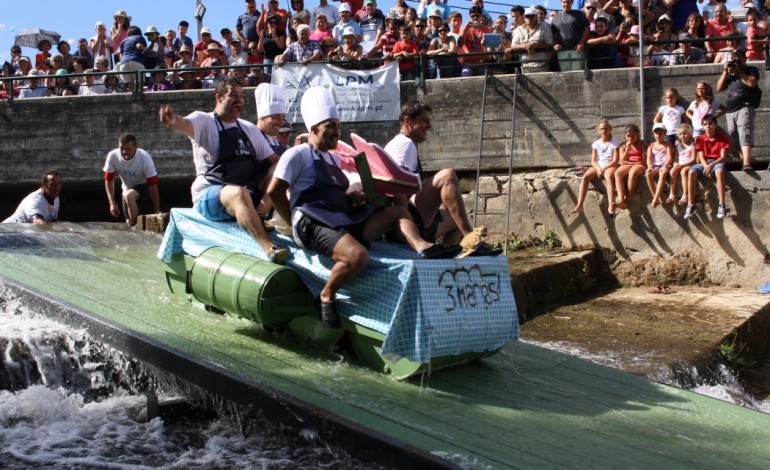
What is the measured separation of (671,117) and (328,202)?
7.79 metres

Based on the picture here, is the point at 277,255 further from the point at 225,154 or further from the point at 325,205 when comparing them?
the point at 225,154

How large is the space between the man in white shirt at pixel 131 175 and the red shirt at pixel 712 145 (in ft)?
→ 23.8

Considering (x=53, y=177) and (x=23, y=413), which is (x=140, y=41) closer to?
(x=53, y=177)

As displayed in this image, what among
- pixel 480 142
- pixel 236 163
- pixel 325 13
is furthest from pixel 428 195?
pixel 325 13

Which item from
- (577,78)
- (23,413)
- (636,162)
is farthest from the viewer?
(577,78)

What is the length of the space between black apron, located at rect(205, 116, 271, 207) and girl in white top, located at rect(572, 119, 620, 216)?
6.43 m

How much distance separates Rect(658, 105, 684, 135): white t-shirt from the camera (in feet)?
41.1

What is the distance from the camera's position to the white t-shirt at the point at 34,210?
1115cm

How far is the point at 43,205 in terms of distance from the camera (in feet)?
37.0

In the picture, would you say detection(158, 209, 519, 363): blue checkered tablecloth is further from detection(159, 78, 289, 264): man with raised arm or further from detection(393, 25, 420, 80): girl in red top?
detection(393, 25, 420, 80): girl in red top

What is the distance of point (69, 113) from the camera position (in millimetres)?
16359

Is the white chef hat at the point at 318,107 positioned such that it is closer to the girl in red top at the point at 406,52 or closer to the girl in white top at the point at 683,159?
the girl in white top at the point at 683,159

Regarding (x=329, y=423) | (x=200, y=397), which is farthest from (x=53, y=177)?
(x=329, y=423)

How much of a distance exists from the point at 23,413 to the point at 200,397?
3.68 feet
